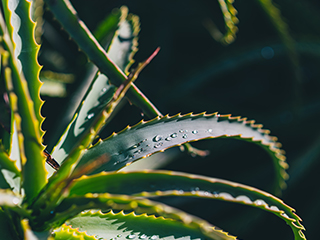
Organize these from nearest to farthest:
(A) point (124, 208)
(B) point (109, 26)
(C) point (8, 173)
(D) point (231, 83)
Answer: (A) point (124, 208) < (C) point (8, 173) < (B) point (109, 26) < (D) point (231, 83)

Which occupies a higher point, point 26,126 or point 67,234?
point 26,126

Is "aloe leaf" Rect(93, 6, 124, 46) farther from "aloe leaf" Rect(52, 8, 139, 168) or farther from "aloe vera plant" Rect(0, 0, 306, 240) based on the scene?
"aloe vera plant" Rect(0, 0, 306, 240)

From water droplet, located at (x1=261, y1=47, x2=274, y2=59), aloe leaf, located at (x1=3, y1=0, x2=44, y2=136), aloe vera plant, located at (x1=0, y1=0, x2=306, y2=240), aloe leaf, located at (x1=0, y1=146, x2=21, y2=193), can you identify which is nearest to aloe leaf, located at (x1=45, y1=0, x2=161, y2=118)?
aloe vera plant, located at (x1=0, y1=0, x2=306, y2=240)

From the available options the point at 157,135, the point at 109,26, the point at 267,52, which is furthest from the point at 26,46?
the point at 267,52

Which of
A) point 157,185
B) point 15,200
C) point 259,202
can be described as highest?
point 15,200

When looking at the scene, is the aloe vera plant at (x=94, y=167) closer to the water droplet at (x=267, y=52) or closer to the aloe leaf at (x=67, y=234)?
the aloe leaf at (x=67, y=234)

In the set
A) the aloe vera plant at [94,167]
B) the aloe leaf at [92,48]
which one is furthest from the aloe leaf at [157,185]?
the aloe leaf at [92,48]

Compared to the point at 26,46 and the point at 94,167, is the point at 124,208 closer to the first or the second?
the point at 94,167
